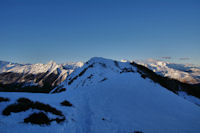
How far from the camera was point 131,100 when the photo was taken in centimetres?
1554

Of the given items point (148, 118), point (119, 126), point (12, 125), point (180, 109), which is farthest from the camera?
point (180, 109)

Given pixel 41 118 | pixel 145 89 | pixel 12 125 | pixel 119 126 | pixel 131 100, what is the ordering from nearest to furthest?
1. pixel 12 125
2. pixel 41 118
3. pixel 119 126
4. pixel 131 100
5. pixel 145 89

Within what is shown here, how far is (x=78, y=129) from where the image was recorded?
845cm

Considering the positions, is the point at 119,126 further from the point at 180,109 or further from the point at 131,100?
the point at 180,109

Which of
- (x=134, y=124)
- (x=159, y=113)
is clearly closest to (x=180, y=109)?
(x=159, y=113)

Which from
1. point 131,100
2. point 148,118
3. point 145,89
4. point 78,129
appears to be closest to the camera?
point 78,129

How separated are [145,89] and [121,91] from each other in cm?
433

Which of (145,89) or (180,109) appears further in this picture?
(145,89)

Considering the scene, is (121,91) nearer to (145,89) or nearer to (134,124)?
(145,89)

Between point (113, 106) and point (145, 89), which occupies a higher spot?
point (145, 89)

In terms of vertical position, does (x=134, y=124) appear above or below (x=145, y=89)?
below

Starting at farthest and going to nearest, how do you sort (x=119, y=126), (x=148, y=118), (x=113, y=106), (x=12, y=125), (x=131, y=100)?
1. (x=131, y=100)
2. (x=113, y=106)
3. (x=148, y=118)
4. (x=119, y=126)
5. (x=12, y=125)

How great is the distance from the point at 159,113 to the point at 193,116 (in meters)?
3.45

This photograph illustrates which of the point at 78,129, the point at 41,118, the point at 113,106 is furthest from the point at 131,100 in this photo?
the point at 41,118
